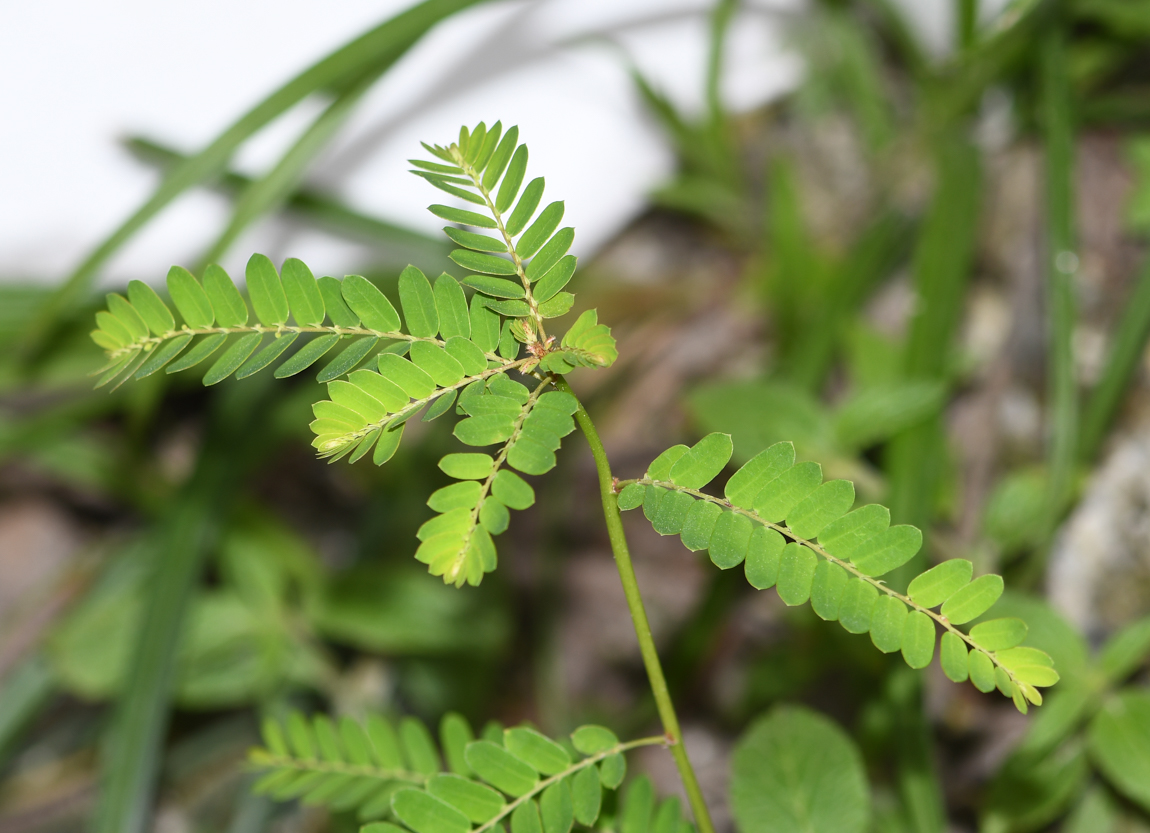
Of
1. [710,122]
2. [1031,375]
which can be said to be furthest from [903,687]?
[710,122]

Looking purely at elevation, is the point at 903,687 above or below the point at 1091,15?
below

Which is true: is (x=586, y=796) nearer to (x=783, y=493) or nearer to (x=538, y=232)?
(x=783, y=493)

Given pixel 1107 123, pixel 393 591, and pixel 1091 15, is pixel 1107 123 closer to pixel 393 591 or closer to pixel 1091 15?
pixel 1091 15

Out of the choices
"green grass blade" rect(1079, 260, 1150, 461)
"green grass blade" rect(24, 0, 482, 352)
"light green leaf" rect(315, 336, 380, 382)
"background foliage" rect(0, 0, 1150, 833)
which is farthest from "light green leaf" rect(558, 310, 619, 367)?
"green grass blade" rect(1079, 260, 1150, 461)

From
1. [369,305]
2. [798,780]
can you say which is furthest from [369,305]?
[798,780]

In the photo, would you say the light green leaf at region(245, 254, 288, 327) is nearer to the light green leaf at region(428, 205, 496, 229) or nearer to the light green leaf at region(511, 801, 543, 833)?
the light green leaf at region(428, 205, 496, 229)

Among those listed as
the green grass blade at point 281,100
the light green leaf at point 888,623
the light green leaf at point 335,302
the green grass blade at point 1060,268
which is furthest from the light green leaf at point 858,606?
the green grass blade at point 281,100

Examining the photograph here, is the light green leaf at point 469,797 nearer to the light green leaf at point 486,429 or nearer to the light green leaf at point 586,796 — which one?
the light green leaf at point 586,796

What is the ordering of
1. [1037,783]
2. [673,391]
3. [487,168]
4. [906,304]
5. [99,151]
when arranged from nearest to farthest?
1. [487,168]
2. [1037,783]
3. [99,151]
4. [906,304]
5. [673,391]
